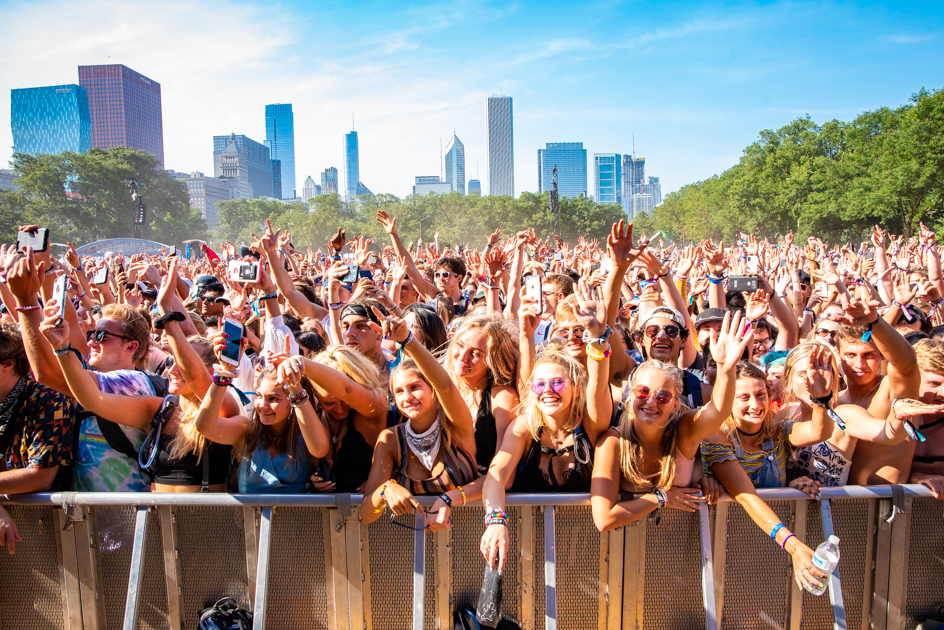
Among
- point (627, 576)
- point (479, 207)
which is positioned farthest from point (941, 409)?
point (479, 207)

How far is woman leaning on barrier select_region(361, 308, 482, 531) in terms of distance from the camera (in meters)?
2.85

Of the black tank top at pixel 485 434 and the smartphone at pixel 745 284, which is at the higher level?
the smartphone at pixel 745 284

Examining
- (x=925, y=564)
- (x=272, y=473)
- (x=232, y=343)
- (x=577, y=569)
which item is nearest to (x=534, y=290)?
(x=577, y=569)

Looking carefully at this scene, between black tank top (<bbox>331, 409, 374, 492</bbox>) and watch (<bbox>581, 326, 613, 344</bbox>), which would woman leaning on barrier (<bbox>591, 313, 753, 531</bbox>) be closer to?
watch (<bbox>581, 326, 613, 344</bbox>)

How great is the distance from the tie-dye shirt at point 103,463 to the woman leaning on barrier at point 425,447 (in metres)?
1.31

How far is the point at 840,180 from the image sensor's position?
145ft

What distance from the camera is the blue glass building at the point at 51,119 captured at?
176875 mm

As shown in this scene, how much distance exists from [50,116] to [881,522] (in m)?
231

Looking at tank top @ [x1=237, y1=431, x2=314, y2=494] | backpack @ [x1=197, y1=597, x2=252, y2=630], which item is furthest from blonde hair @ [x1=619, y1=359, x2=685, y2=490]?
backpack @ [x1=197, y1=597, x2=252, y2=630]

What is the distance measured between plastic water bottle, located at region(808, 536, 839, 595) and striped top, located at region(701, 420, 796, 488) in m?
0.58

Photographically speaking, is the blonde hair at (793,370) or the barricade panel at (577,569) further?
the blonde hair at (793,370)

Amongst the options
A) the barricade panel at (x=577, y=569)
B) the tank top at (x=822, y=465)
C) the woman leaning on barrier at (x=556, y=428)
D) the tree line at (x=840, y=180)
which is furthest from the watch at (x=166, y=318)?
the tree line at (x=840, y=180)

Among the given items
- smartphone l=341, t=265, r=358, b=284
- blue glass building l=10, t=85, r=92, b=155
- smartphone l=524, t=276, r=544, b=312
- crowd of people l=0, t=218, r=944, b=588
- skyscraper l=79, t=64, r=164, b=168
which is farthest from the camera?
skyscraper l=79, t=64, r=164, b=168

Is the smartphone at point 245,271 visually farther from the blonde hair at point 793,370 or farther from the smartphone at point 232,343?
the blonde hair at point 793,370
